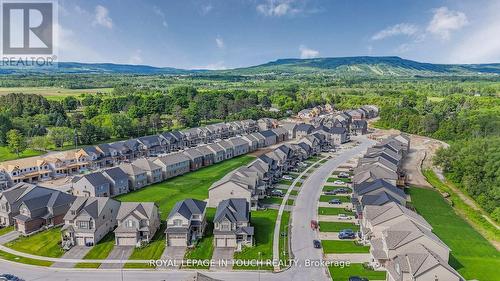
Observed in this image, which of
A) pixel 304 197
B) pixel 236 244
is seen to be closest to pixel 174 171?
pixel 304 197

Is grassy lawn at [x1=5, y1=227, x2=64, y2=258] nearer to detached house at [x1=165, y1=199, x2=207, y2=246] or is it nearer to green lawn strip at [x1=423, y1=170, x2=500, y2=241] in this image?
detached house at [x1=165, y1=199, x2=207, y2=246]

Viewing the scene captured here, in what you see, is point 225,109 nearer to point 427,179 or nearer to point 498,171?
point 427,179

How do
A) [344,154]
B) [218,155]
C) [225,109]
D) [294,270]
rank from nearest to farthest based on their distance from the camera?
[294,270], [218,155], [344,154], [225,109]

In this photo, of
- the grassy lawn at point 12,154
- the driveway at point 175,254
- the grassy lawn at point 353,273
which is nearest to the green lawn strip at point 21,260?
the driveway at point 175,254

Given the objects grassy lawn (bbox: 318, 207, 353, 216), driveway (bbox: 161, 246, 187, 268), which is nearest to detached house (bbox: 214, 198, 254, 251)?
driveway (bbox: 161, 246, 187, 268)

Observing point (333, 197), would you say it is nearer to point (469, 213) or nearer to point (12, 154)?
point (469, 213)
